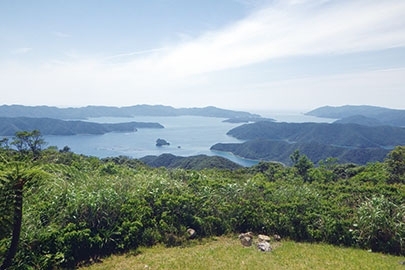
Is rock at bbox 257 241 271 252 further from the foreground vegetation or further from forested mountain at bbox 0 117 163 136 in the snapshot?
forested mountain at bbox 0 117 163 136

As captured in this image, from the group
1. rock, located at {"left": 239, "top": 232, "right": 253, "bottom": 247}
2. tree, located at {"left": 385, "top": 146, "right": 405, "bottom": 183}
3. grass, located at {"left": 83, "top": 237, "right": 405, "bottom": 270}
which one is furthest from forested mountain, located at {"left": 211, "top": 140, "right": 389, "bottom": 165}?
grass, located at {"left": 83, "top": 237, "right": 405, "bottom": 270}

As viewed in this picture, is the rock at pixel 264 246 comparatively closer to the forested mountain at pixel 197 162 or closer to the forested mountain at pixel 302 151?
the forested mountain at pixel 197 162

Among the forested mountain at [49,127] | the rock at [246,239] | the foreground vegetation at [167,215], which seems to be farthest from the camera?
the forested mountain at [49,127]

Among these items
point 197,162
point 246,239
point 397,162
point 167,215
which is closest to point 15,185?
point 167,215

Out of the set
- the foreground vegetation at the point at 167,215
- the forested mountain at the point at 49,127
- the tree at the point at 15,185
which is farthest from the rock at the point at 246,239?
the forested mountain at the point at 49,127

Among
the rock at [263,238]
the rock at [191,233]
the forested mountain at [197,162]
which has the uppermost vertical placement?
the rock at [191,233]

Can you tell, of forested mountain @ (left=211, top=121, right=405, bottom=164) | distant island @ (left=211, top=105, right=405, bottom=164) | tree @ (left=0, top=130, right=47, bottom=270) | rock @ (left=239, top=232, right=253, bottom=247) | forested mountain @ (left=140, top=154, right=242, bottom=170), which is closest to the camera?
tree @ (left=0, top=130, right=47, bottom=270)
